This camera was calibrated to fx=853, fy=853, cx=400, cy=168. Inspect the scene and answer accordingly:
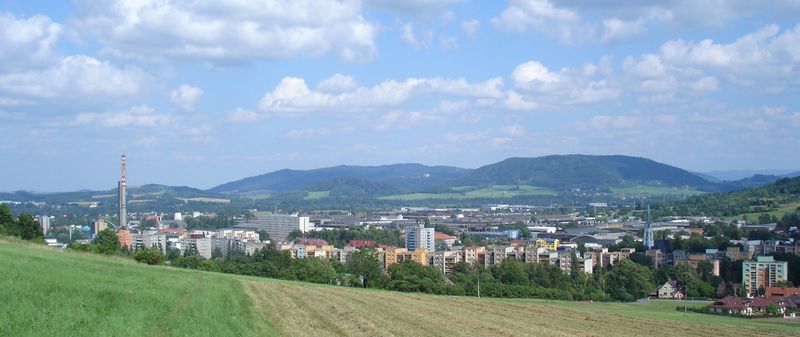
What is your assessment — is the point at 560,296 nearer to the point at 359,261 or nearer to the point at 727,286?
the point at 359,261

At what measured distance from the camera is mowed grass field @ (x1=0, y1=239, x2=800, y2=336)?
16141 mm

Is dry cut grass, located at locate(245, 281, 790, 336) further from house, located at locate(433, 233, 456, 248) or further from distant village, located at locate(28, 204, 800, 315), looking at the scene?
house, located at locate(433, 233, 456, 248)

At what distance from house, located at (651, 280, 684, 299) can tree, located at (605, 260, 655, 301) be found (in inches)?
44.6

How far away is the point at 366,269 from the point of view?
71.2 metres

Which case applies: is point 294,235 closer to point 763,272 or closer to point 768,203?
point 768,203

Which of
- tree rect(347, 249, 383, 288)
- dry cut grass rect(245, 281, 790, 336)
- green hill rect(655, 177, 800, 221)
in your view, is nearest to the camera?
dry cut grass rect(245, 281, 790, 336)

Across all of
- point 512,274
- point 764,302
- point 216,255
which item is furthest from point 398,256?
point 764,302

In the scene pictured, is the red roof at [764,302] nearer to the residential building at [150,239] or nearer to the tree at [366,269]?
the tree at [366,269]

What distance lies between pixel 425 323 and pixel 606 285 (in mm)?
61018

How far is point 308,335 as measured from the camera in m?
19.3

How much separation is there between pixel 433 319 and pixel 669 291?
187 feet

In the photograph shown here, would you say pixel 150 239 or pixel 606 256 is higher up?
pixel 150 239

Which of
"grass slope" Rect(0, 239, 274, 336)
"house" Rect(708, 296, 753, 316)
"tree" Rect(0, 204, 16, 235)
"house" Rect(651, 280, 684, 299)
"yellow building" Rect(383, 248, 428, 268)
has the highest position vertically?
"tree" Rect(0, 204, 16, 235)

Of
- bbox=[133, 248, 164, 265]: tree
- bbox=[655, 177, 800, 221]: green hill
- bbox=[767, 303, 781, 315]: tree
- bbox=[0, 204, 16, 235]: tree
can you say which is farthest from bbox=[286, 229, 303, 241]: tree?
A: bbox=[767, 303, 781, 315]: tree
